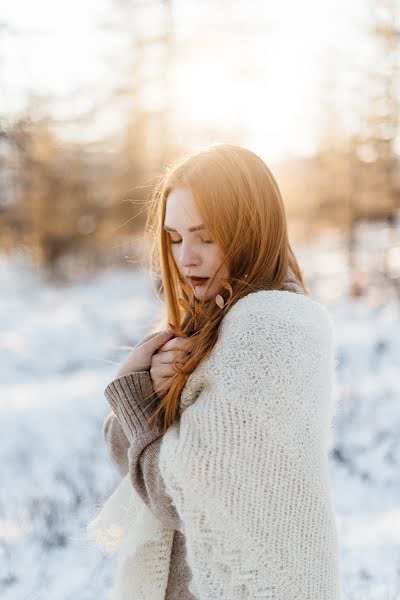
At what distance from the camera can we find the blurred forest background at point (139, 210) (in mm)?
4027

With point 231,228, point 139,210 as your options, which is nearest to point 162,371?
point 231,228

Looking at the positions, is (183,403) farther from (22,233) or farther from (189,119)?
(22,233)

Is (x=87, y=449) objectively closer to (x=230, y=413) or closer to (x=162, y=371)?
(x=162, y=371)

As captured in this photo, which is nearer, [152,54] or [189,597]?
[189,597]

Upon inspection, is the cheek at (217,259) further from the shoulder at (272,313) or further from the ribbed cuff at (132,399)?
the ribbed cuff at (132,399)

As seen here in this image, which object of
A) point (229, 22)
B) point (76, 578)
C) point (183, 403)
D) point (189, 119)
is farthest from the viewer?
point (189, 119)

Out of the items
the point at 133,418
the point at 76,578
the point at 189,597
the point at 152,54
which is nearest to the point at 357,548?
the point at 76,578

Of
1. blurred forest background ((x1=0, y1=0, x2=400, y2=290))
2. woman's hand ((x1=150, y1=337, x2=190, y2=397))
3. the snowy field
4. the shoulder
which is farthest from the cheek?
blurred forest background ((x1=0, y1=0, x2=400, y2=290))

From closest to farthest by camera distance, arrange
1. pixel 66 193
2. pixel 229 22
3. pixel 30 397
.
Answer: pixel 30 397, pixel 229 22, pixel 66 193

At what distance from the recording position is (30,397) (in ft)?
21.2

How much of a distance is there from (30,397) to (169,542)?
5140 mm

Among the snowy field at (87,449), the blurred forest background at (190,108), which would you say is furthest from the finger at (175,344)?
the blurred forest background at (190,108)

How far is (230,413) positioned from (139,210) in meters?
5.74

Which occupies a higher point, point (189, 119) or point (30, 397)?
point (189, 119)
